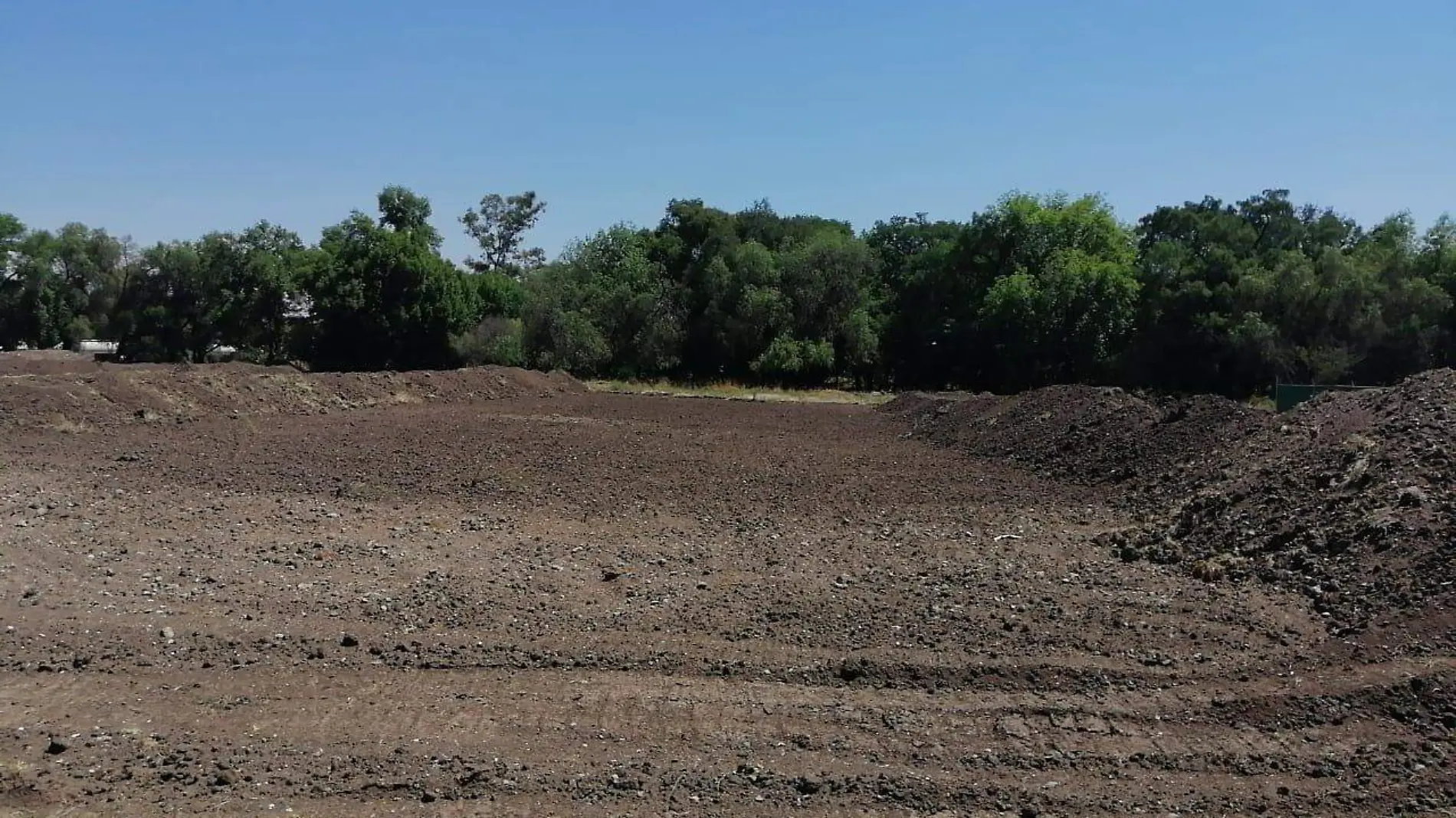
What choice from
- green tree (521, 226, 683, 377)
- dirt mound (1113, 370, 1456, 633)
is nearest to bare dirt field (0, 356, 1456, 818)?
dirt mound (1113, 370, 1456, 633)

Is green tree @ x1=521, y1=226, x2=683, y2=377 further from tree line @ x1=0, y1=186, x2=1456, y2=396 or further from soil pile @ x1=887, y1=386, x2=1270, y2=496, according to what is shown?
soil pile @ x1=887, y1=386, x2=1270, y2=496

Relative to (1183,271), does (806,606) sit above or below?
below

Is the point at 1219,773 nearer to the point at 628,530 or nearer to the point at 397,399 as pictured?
the point at 628,530

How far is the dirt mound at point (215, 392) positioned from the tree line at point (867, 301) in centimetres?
1155

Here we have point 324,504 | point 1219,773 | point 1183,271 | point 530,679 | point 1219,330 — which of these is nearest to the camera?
point 1219,773

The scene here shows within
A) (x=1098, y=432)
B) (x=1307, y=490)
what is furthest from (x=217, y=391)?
(x=1307, y=490)

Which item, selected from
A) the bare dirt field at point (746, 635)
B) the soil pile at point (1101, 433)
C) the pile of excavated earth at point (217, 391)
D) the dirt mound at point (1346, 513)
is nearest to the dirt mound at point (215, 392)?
the pile of excavated earth at point (217, 391)

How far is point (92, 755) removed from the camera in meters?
6.13

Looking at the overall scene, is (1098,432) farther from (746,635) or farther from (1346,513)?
(746,635)

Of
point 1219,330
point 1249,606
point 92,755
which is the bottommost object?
point 92,755

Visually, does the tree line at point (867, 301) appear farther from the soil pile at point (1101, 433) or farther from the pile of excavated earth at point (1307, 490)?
the pile of excavated earth at point (1307, 490)

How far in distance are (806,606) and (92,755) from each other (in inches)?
212

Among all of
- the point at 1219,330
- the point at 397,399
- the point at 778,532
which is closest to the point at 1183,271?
the point at 1219,330

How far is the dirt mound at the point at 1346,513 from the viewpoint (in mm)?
8734
